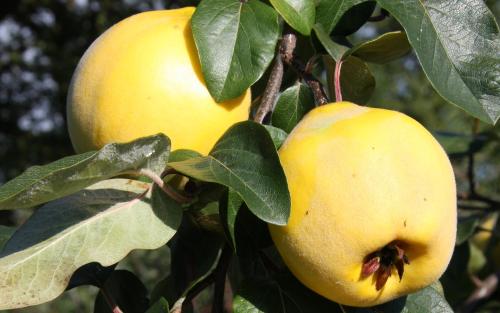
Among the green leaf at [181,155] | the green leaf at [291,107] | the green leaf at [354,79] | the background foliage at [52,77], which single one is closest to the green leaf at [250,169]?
the green leaf at [181,155]

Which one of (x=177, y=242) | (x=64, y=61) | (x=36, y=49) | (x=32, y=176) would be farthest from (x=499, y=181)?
(x=36, y=49)

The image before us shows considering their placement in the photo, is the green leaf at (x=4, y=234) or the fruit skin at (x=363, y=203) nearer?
the fruit skin at (x=363, y=203)

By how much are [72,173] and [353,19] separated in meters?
0.46

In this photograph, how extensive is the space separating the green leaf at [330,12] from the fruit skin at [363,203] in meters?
0.23

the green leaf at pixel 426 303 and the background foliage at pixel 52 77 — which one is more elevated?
the green leaf at pixel 426 303

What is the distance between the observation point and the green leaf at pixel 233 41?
80cm

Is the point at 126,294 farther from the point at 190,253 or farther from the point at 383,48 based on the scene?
the point at 383,48

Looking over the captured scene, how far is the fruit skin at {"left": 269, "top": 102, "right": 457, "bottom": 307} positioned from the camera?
65 cm

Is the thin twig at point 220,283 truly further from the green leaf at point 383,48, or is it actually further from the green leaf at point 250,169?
the green leaf at point 383,48

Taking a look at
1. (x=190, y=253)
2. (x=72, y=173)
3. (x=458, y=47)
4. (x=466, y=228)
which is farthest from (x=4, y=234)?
(x=466, y=228)

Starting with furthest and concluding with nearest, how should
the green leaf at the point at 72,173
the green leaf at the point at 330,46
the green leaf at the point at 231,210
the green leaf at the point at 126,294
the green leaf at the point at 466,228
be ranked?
1. the green leaf at the point at 466,228
2. the green leaf at the point at 126,294
3. the green leaf at the point at 330,46
4. the green leaf at the point at 231,210
5. the green leaf at the point at 72,173

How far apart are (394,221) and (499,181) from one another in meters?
2.88

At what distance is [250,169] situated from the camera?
0.71 m

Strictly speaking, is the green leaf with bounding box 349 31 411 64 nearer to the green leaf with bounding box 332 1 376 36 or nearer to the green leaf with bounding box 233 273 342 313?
the green leaf with bounding box 332 1 376 36
